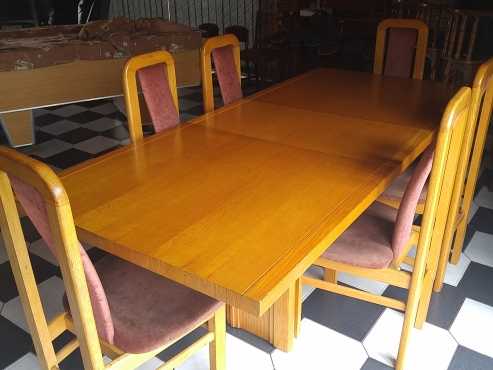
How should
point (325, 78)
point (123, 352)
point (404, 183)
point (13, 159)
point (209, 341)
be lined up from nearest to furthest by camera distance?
point (13, 159)
point (123, 352)
point (209, 341)
point (404, 183)
point (325, 78)

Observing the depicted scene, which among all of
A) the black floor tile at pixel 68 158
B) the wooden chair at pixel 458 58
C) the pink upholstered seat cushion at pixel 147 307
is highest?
the wooden chair at pixel 458 58

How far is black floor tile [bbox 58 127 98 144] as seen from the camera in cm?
377

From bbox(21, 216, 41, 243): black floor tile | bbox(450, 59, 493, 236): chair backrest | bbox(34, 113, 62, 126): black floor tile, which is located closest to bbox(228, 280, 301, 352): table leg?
bbox(450, 59, 493, 236): chair backrest

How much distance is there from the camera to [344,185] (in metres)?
1.38

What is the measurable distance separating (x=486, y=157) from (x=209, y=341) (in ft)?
8.92

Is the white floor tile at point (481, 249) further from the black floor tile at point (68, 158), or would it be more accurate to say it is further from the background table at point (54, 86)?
the black floor tile at point (68, 158)

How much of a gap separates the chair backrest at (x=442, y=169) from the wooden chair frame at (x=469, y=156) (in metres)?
0.26

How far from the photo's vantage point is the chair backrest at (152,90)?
1812 mm

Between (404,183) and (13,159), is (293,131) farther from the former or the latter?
(13,159)

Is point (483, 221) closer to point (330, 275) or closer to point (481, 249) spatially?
point (481, 249)

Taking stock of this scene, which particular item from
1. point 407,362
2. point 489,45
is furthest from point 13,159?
point 489,45

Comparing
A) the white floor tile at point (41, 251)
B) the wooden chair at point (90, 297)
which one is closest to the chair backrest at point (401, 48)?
the wooden chair at point (90, 297)

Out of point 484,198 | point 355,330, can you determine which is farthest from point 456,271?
point 484,198

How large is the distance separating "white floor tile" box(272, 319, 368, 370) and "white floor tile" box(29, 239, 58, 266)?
1.20 metres
